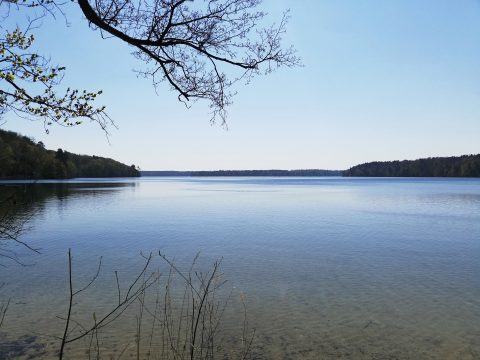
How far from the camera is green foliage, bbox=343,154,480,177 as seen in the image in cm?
13662

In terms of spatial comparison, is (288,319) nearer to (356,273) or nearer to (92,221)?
(356,273)

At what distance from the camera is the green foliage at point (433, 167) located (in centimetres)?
13662

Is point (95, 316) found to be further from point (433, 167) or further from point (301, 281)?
point (433, 167)

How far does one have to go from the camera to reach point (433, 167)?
158m

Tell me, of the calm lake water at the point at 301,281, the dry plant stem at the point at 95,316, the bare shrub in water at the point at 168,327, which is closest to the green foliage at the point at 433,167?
the calm lake water at the point at 301,281

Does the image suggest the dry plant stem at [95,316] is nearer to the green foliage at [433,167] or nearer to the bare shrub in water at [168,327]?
the bare shrub in water at [168,327]

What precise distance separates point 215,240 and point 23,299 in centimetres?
841

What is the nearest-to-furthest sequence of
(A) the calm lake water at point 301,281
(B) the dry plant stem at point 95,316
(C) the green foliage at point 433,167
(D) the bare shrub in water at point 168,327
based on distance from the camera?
(B) the dry plant stem at point 95,316 → (D) the bare shrub in water at point 168,327 → (A) the calm lake water at point 301,281 → (C) the green foliage at point 433,167

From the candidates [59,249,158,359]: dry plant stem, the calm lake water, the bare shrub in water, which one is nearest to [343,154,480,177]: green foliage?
the calm lake water

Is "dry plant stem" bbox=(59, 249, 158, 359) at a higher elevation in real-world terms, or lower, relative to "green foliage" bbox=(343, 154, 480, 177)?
lower

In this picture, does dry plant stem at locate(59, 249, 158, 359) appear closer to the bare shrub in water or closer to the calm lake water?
the bare shrub in water

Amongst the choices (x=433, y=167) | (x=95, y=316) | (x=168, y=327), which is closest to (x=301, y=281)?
(x=168, y=327)

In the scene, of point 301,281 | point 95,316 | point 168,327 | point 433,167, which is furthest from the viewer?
point 433,167

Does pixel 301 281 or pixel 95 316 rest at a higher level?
pixel 95 316
